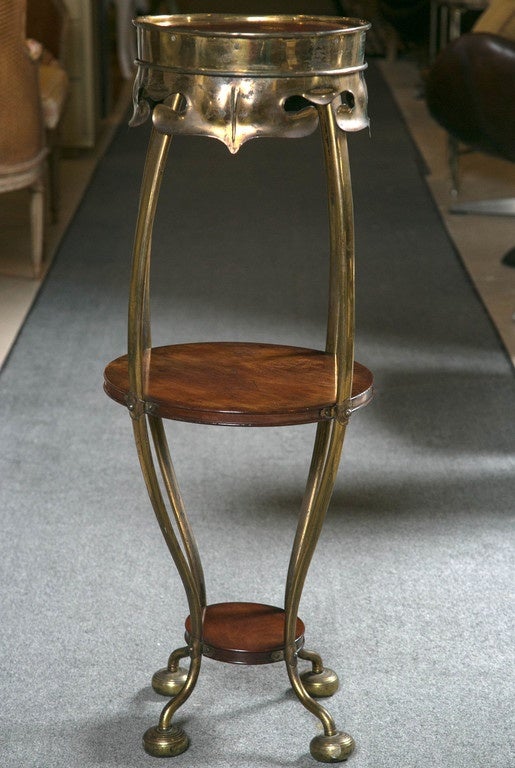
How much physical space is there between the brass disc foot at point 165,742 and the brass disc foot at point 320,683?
23 cm

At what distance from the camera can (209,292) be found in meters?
3.90

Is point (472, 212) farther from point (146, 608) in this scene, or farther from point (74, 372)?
point (146, 608)

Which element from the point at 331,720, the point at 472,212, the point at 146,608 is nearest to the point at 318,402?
the point at 331,720

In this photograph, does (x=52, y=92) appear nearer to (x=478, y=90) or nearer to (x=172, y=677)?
(x=478, y=90)

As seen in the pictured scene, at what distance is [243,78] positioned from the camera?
4.24ft

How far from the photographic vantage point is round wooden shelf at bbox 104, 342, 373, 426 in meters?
1.41

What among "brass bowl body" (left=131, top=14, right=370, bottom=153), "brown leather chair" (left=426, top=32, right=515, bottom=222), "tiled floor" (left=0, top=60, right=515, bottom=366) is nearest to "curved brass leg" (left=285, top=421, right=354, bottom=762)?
"brass bowl body" (left=131, top=14, right=370, bottom=153)

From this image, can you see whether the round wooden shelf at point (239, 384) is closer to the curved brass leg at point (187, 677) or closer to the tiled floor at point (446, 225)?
the curved brass leg at point (187, 677)

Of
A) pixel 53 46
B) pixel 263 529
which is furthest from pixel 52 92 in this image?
pixel 263 529

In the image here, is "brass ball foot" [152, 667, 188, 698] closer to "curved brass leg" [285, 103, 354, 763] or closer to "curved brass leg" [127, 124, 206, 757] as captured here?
"curved brass leg" [127, 124, 206, 757]

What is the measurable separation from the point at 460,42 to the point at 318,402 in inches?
109

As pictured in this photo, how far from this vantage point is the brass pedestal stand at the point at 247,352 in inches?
51.1

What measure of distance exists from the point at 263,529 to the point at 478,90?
212 cm

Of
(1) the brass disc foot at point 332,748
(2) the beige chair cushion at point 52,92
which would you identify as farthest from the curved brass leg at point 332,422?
(2) the beige chair cushion at point 52,92
